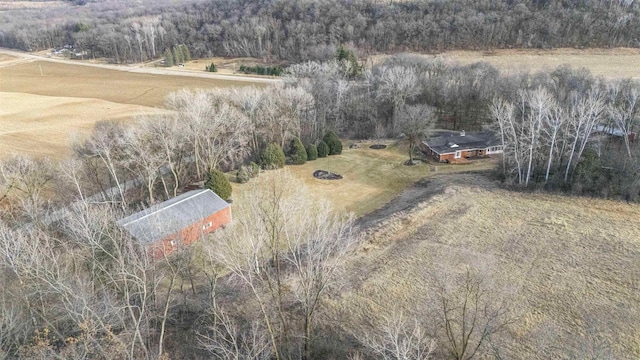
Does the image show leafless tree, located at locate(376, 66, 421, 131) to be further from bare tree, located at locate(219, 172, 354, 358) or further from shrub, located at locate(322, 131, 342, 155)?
bare tree, located at locate(219, 172, 354, 358)

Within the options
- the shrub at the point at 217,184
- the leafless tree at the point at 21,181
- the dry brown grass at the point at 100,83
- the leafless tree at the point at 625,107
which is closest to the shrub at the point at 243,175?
the shrub at the point at 217,184

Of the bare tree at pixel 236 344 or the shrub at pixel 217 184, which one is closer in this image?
the bare tree at pixel 236 344

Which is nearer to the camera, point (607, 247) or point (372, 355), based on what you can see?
point (372, 355)

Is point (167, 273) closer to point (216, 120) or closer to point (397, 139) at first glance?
point (216, 120)

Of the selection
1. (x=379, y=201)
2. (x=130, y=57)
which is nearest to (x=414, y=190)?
(x=379, y=201)

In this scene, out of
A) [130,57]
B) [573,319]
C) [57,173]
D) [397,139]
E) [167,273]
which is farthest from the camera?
[130,57]

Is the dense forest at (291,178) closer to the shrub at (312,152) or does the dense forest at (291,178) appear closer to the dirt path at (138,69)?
the shrub at (312,152)
